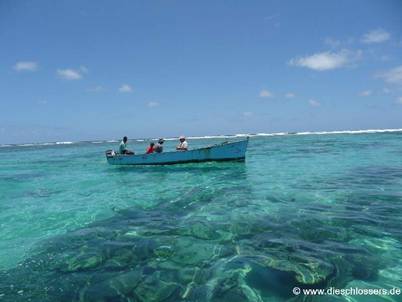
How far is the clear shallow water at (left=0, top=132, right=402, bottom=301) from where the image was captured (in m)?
4.82

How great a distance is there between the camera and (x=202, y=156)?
20.0m

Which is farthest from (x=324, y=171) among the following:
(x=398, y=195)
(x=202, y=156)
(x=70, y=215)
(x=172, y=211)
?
(x=70, y=215)

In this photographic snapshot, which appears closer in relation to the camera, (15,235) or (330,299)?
(330,299)

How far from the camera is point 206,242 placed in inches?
259

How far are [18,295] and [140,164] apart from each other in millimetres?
17040

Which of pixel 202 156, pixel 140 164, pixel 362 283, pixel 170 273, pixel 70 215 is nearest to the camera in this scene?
pixel 362 283

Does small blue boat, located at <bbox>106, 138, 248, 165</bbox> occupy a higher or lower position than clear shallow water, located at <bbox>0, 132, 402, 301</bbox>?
higher

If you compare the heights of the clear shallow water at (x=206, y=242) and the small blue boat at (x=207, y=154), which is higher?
the small blue boat at (x=207, y=154)

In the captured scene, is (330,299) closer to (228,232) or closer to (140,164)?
(228,232)

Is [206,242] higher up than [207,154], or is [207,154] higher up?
[207,154]

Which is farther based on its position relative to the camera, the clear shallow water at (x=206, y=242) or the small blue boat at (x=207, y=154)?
the small blue boat at (x=207, y=154)

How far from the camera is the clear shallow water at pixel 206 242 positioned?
482cm

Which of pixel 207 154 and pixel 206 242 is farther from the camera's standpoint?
pixel 207 154

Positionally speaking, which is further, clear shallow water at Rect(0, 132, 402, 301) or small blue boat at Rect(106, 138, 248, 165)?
small blue boat at Rect(106, 138, 248, 165)
